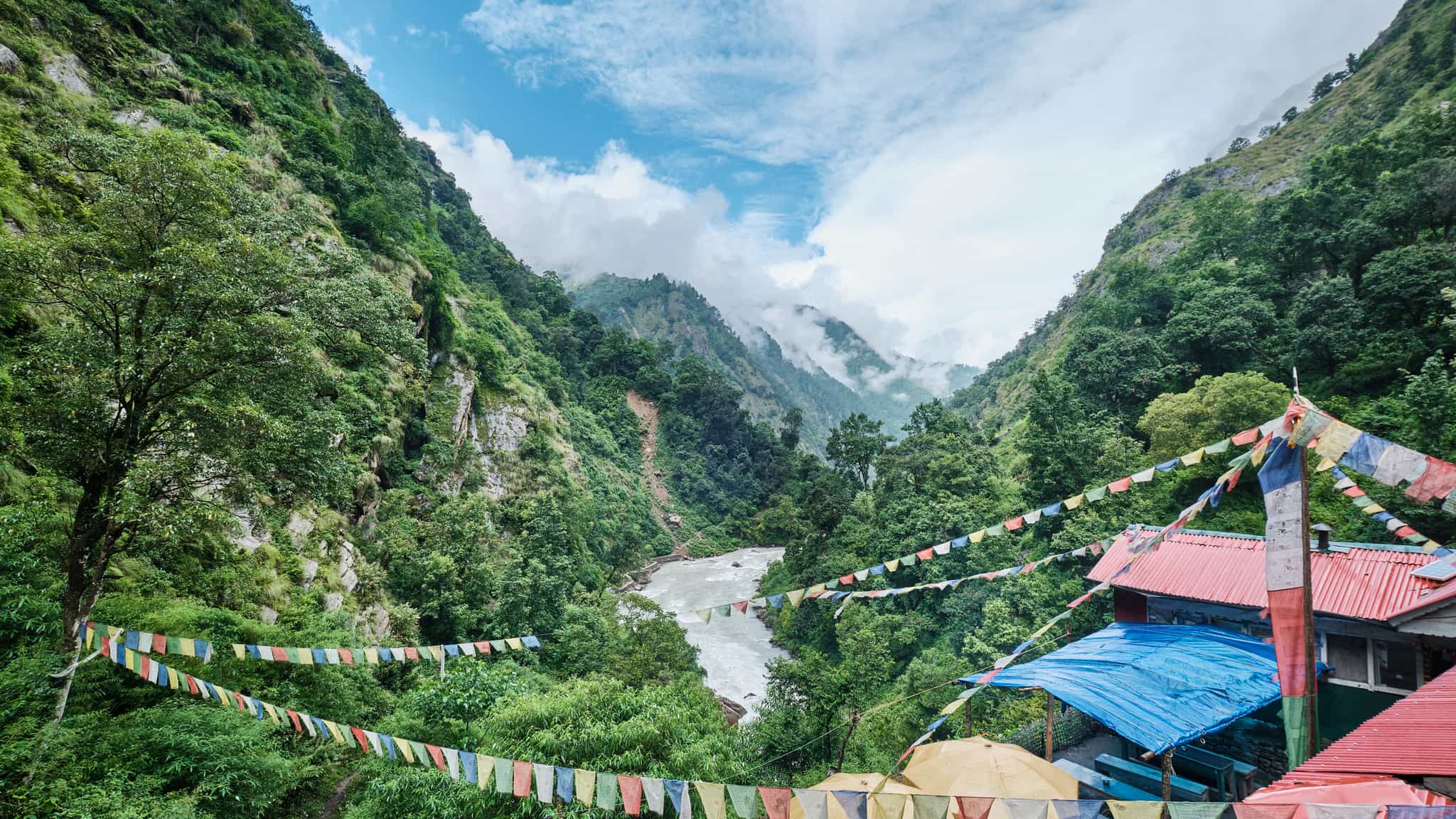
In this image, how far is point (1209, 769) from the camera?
913 cm

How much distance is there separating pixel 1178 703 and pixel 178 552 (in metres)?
14.3

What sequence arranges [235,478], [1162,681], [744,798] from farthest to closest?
[1162,681] < [235,478] < [744,798]

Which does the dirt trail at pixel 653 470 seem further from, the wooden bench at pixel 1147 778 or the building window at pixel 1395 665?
the building window at pixel 1395 665

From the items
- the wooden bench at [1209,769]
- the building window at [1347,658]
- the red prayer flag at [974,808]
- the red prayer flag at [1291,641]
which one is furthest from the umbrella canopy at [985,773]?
the building window at [1347,658]

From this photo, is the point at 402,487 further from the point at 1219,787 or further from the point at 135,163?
the point at 1219,787

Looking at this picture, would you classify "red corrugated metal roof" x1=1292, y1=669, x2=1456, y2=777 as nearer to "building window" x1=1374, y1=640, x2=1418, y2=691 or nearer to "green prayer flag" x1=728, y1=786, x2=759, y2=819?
"green prayer flag" x1=728, y1=786, x2=759, y2=819

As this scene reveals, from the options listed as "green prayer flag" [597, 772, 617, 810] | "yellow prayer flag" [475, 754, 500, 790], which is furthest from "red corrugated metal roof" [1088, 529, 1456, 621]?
"yellow prayer flag" [475, 754, 500, 790]

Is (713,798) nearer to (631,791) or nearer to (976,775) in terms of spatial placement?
(631,791)

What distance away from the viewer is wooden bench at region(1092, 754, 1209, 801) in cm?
828

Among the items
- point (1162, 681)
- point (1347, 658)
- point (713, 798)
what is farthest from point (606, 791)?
point (1347, 658)

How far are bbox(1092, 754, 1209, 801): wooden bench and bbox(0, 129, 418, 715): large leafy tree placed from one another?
44.6ft

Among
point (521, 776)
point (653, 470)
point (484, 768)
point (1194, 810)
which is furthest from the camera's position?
point (653, 470)

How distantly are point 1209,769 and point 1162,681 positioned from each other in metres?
2.29

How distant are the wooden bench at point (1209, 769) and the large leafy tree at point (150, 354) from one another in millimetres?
14575
